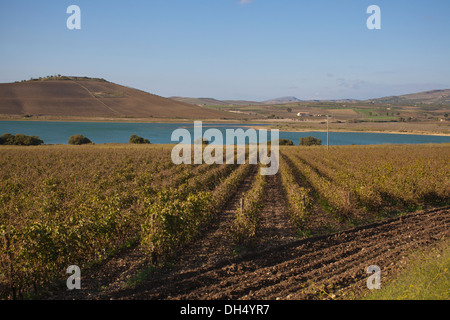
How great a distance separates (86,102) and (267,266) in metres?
145

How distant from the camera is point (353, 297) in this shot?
6457mm

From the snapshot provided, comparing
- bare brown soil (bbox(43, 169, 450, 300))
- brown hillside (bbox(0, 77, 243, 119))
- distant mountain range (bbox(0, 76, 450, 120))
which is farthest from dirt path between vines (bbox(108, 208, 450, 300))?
brown hillside (bbox(0, 77, 243, 119))

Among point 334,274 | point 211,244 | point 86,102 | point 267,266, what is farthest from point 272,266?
point 86,102

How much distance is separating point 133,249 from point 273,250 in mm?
4276

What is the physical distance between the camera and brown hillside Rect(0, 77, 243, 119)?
12200cm

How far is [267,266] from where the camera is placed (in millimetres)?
8570

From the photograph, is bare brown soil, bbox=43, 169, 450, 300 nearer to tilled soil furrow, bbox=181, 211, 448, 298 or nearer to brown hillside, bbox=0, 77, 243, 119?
tilled soil furrow, bbox=181, 211, 448, 298

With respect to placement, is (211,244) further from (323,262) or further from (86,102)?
(86,102)

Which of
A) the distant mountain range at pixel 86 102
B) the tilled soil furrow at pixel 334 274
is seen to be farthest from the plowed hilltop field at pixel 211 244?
the distant mountain range at pixel 86 102

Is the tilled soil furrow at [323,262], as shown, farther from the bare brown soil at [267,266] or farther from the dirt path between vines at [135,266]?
the dirt path between vines at [135,266]

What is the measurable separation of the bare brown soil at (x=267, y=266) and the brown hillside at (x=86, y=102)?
126 meters
